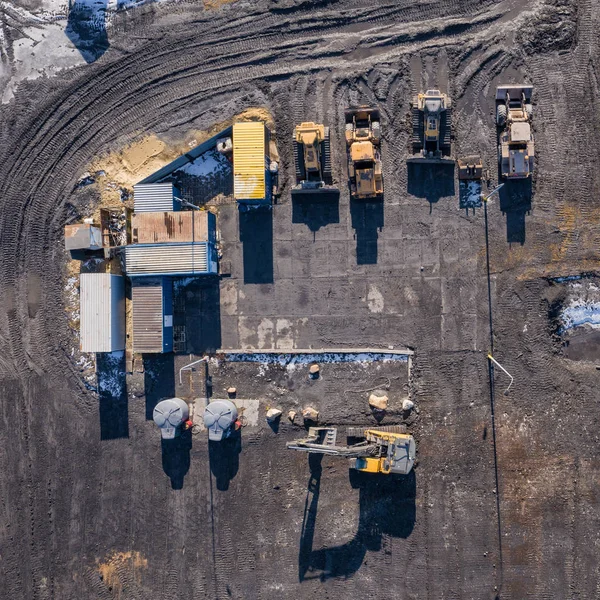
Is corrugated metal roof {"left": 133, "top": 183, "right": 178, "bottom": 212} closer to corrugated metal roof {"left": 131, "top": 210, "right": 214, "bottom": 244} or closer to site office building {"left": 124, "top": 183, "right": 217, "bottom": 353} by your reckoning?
site office building {"left": 124, "top": 183, "right": 217, "bottom": 353}

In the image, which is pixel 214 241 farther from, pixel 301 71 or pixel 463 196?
pixel 463 196

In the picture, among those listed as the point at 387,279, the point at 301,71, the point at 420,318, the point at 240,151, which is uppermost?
the point at 301,71

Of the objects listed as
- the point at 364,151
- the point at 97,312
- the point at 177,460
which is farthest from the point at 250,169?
the point at 177,460

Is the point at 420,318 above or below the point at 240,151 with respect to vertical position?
below

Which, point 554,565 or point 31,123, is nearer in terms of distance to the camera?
point 554,565

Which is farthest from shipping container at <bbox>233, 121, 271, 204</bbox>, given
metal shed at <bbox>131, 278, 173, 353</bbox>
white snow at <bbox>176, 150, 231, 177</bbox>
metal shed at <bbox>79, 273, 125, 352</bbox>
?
metal shed at <bbox>79, 273, 125, 352</bbox>

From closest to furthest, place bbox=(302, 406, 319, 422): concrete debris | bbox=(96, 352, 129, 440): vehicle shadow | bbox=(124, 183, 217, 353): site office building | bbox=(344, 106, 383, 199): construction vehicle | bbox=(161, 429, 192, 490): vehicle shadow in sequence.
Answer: bbox=(344, 106, 383, 199): construction vehicle < bbox=(124, 183, 217, 353): site office building < bbox=(302, 406, 319, 422): concrete debris < bbox=(161, 429, 192, 490): vehicle shadow < bbox=(96, 352, 129, 440): vehicle shadow

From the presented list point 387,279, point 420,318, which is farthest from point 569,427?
point 387,279
